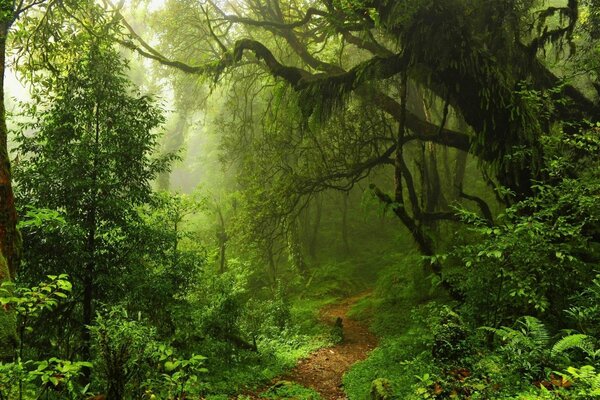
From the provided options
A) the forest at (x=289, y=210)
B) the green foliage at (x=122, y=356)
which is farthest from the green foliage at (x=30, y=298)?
the green foliage at (x=122, y=356)

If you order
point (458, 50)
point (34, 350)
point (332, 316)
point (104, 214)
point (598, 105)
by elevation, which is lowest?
point (332, 316)

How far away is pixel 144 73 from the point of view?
117 feet

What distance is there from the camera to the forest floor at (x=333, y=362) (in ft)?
26.7

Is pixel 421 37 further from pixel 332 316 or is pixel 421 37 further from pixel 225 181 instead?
pixel 225 181

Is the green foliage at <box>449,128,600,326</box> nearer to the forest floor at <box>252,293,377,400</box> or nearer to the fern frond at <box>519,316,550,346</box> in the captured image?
the fern frond at <box>519,316,550,346</box>

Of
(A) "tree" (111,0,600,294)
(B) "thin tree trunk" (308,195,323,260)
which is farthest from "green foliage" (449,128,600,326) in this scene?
(B) "thin tree trunk" (308,195,323,260)

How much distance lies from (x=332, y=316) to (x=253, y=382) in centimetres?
745

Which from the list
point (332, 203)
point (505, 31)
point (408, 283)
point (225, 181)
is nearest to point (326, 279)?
point (408, 283)

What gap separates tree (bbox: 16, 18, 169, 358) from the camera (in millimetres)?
6457

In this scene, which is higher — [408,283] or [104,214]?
[104,214]

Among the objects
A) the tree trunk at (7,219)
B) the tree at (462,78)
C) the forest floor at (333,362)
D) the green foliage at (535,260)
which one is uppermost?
the tree at (462,78)

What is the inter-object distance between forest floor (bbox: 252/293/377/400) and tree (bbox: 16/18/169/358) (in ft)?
12.8

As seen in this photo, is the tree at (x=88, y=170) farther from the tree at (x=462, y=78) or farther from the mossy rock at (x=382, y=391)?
the mossy rock at (x=382, y=391)

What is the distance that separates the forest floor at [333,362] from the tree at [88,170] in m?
3.91
